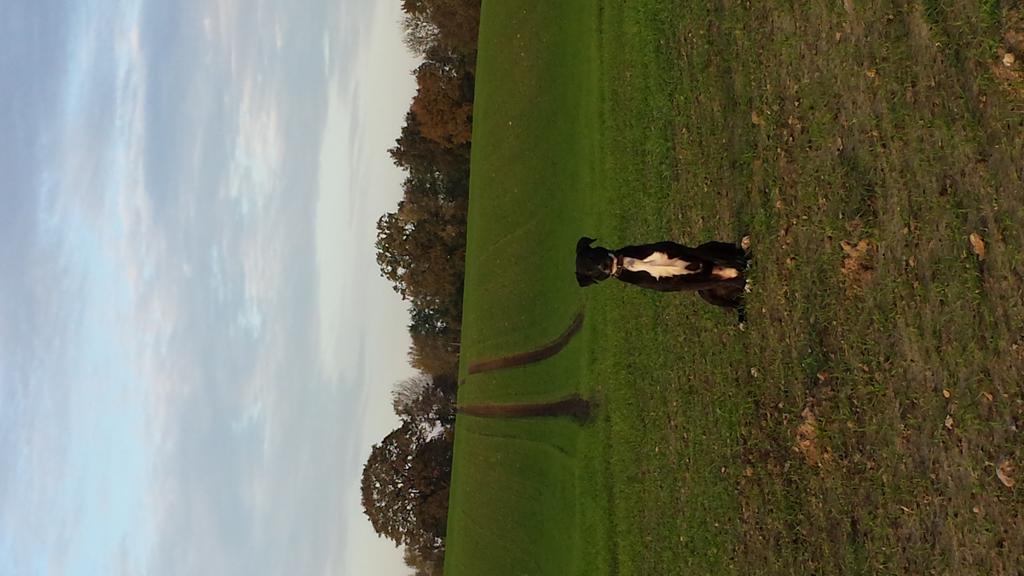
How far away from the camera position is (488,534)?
83.1 ft

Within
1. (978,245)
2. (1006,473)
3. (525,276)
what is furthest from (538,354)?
(1006,473)

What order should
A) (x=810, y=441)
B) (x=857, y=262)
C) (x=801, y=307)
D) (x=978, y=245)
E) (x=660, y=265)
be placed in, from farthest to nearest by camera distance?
(x=660, y=265) → (x=801, y=307) → (x=810, y=441) → (x=857, y=262) → (x=978, y=245)

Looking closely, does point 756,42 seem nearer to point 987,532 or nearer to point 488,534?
point 987,532

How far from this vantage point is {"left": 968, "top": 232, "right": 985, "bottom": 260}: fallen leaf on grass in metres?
8.14

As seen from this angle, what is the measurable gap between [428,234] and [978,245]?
32900mm

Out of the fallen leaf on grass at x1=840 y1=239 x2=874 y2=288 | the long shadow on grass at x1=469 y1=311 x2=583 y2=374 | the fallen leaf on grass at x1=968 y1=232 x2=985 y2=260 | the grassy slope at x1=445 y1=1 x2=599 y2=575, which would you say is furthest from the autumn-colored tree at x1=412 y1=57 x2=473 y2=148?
the fallen leaf on grass at x1=968 y1=232 x2=985 y2=260

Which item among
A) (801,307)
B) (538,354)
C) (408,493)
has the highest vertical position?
(801,307)

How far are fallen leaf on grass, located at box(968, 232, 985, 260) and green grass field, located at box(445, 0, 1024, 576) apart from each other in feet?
0.16

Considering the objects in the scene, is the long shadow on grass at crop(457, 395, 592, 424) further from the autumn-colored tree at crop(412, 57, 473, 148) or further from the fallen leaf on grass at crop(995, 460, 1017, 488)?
the autumn-colored tree at crop(412, 57, 473, 148)

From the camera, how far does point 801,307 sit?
10.6 m

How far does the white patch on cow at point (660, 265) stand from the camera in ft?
36.5

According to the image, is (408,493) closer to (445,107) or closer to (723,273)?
(445,107)

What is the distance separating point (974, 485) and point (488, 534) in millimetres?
19393

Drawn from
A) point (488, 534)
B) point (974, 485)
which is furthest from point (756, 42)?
point (488, 534)
